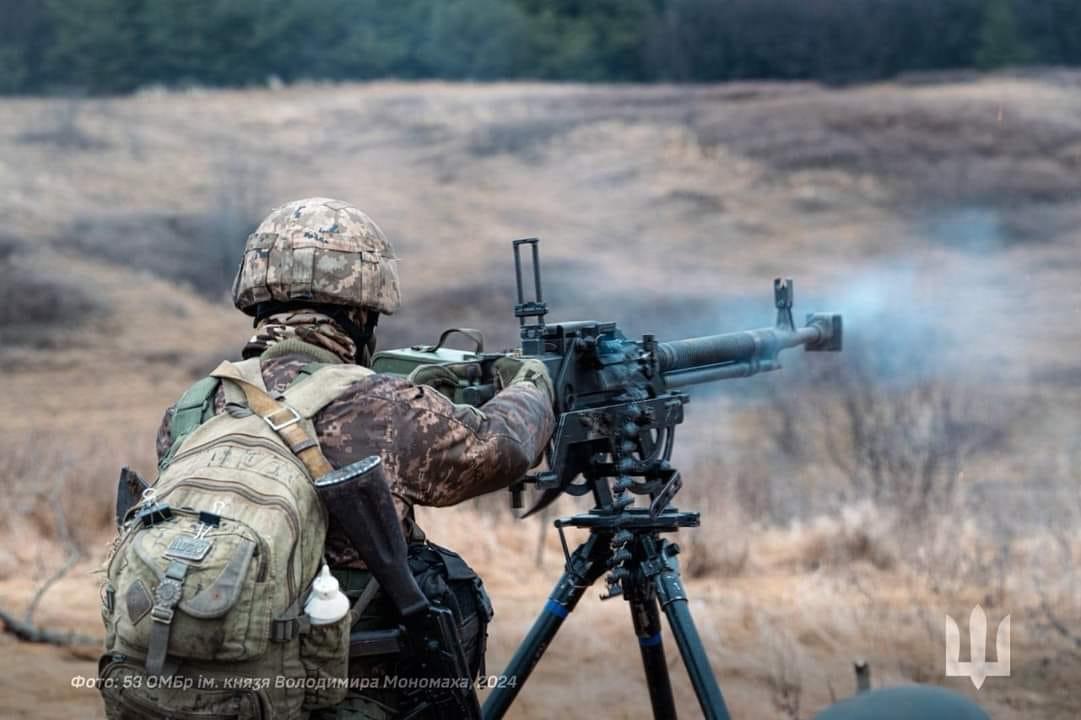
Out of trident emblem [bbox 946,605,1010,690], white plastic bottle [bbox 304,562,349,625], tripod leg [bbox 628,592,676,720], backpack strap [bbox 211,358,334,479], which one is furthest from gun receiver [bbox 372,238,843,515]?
trident emblem [bbox 946,605,1010,690]

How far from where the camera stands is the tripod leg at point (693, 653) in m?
3.63

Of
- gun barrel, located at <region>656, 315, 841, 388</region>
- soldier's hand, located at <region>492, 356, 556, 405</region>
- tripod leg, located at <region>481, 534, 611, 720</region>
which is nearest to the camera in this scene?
soldier's hand, located at <region>492, 356, 556, 405</region>

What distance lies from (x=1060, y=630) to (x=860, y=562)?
1.60 m

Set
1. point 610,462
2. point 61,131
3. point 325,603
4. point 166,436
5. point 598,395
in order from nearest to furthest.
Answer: point 325,603, point 166,436, point 598,395, point 610,462, point 61,131

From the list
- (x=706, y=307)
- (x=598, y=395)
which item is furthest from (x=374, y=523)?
(x=706, y=307)

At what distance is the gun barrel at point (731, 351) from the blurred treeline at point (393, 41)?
14.0 m

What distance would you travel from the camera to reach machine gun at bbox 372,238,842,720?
144 inches

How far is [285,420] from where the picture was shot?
2783mm

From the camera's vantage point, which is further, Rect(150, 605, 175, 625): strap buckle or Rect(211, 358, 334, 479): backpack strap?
Rect(211, 358, 334, 479): backpack strap

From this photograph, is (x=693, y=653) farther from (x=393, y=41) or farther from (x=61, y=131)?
(x=393, y=41)

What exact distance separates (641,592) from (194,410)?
5.02 feet

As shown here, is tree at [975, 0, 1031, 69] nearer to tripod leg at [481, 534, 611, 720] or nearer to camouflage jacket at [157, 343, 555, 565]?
tripod leg at [481, 534, 611, 720]

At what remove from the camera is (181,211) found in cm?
1828

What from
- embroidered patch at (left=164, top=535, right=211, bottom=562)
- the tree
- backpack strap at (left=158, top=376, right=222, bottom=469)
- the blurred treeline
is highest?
the blurred treeline
